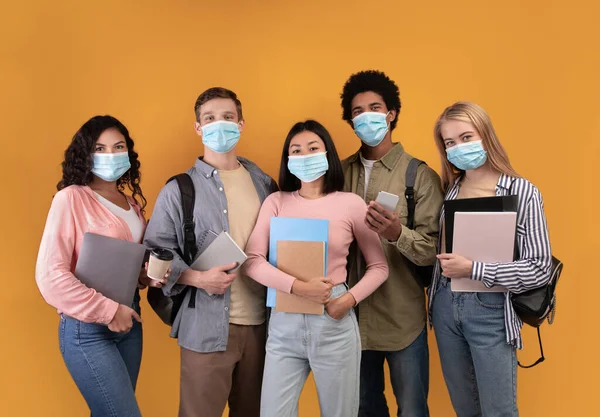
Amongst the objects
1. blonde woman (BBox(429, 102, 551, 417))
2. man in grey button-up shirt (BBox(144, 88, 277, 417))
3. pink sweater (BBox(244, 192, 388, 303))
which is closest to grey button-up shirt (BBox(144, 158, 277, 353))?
man in grey button-up shirt (BBox(144, 88, 277, 417))

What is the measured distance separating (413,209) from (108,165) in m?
1.61

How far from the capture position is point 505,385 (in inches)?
106

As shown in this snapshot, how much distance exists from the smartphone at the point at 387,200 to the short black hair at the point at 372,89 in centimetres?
80

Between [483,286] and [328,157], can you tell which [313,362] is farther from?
[328,157]

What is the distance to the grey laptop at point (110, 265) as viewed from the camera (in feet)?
8.56

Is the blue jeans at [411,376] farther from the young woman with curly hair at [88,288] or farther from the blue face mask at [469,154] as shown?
the young woman with curly hair at [88,288]

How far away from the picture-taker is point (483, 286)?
2.70 m

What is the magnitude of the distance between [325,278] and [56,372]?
191 cm

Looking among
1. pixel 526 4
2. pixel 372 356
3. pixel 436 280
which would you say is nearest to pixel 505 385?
pixel 436 280

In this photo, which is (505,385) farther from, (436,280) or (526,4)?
(526,4)

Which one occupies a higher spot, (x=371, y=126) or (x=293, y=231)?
(x=371, y=126)

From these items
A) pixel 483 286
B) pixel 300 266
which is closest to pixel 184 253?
pixel 300 266

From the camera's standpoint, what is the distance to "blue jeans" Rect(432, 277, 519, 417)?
2674 mm

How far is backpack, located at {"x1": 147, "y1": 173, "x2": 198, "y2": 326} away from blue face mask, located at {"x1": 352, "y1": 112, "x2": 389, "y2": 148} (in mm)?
979
